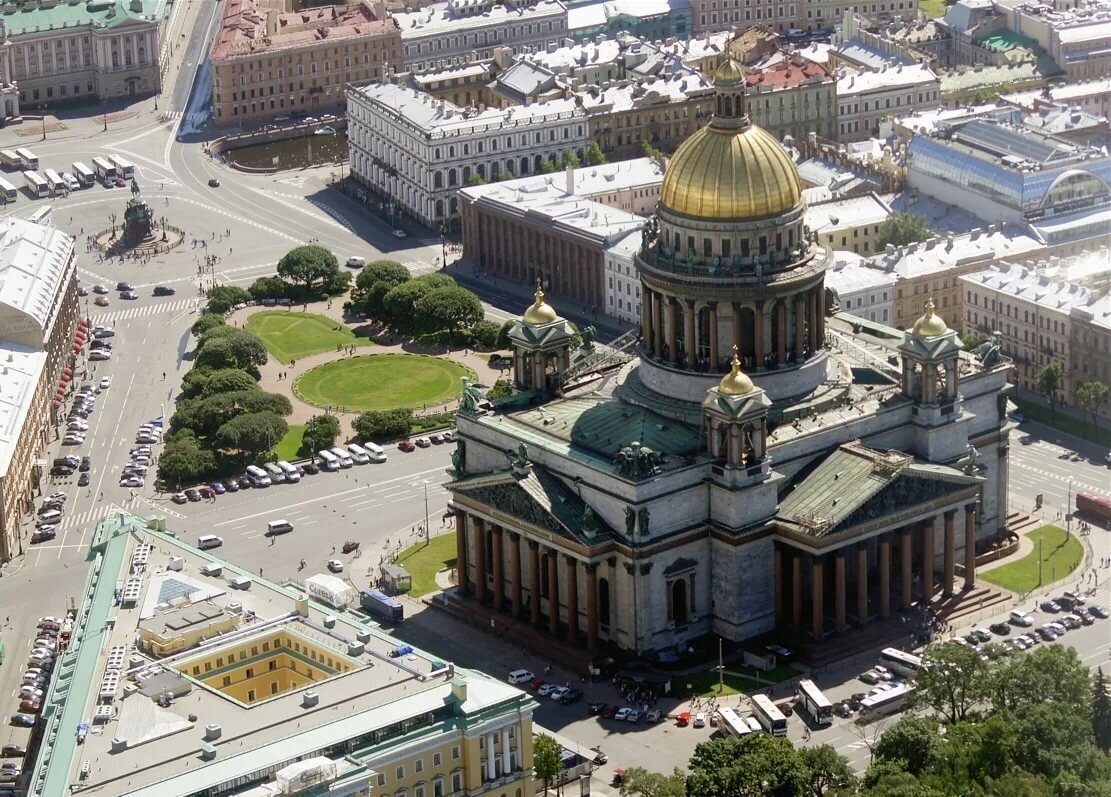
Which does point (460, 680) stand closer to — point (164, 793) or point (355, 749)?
point (355, 749)

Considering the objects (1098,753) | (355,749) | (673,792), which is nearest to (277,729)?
(355,749)

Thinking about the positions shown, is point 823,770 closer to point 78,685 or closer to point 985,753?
point 985,753

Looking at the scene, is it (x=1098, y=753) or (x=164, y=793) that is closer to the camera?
(x=164, y=793)

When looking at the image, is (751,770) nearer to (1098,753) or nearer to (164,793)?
(1098,753)

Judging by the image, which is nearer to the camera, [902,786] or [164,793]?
[164,793]

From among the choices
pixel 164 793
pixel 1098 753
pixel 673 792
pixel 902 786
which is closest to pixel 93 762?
pixel 164 793

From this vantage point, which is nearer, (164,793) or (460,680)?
(164,793)

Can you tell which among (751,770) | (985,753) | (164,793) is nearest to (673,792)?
(751,770)
